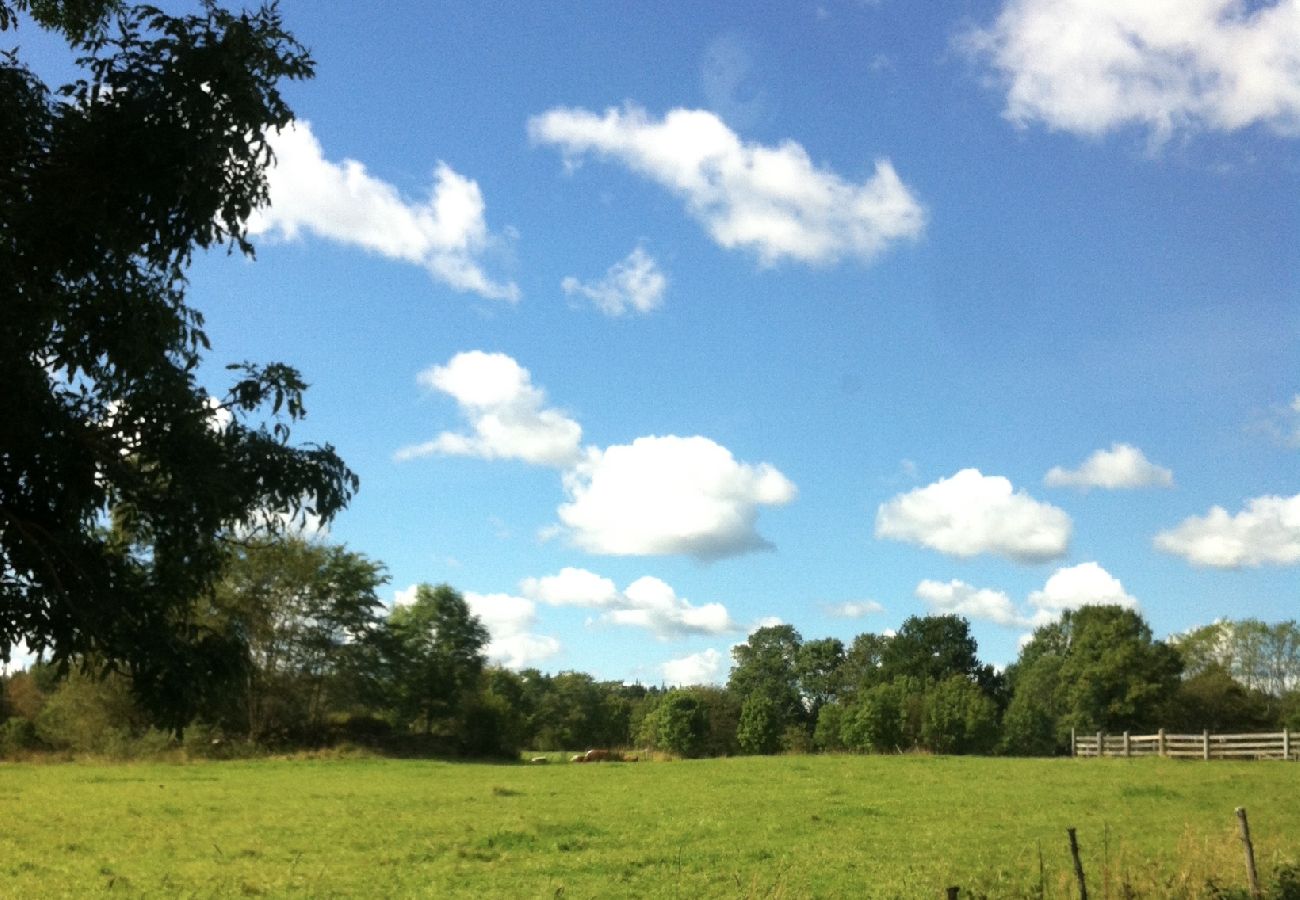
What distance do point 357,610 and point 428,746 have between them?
754cm

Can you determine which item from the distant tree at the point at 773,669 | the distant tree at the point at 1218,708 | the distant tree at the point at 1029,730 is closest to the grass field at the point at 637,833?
the distant tree at the point at 1029,730

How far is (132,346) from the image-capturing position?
8.03 metres

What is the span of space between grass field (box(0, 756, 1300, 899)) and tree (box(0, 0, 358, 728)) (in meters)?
6.06

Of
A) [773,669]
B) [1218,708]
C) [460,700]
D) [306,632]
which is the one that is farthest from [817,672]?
[306,632]

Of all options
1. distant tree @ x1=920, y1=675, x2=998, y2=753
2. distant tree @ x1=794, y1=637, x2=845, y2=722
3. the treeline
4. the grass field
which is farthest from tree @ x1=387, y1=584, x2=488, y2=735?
distant tree @ x1=794, y1=637, x2=845, y2=722

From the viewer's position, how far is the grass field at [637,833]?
1362 cm

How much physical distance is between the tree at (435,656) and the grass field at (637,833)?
63.4ft

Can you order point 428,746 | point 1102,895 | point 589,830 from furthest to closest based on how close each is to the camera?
point 428,746 → point 589,830 → point 1102,895

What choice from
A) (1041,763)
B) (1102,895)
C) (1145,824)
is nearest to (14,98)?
(1102,895)

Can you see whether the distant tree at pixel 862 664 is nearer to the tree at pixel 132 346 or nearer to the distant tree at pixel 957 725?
the distant tree at pixel 957 725

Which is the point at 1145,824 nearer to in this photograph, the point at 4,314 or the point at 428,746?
the point at 4,314

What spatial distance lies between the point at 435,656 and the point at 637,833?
37.4m

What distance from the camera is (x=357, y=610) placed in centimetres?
5000

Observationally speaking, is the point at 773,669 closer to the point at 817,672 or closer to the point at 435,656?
the point at 817,672
